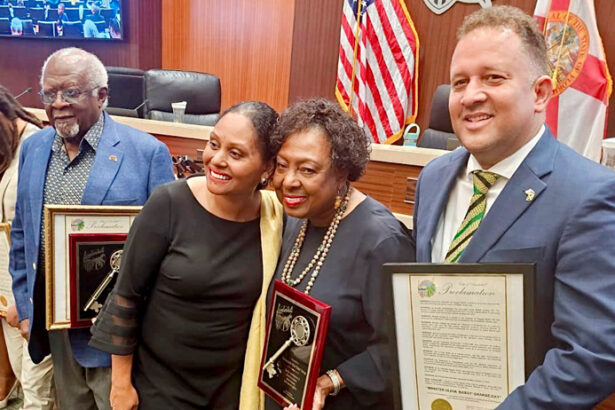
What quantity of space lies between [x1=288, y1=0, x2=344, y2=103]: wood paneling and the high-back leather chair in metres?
0.79

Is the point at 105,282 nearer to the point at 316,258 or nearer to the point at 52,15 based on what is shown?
the point at 316,258

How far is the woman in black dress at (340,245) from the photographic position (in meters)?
1.12

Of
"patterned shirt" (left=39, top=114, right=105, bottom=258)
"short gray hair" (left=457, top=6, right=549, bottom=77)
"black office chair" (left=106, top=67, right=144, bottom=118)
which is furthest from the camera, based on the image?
"black office chair" (left=106, top=67, right=144, bottom=118)

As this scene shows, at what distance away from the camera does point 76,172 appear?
5.43 ft

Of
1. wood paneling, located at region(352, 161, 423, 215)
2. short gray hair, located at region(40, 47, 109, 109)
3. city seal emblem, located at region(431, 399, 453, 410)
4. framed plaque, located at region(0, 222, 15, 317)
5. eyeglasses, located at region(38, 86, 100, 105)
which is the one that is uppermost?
short gray hair, located at region(40, 47, 109, 109)

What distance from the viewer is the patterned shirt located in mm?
1628

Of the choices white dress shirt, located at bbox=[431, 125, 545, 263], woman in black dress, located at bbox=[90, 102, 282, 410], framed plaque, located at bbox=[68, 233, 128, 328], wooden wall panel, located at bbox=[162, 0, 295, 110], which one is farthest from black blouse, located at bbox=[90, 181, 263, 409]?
wooden wall panel, located at bbox=[162, 0, 295, 110]

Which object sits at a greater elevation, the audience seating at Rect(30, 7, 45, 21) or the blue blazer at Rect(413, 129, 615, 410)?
the audience seating at Rect(30, 7, 45, 21)

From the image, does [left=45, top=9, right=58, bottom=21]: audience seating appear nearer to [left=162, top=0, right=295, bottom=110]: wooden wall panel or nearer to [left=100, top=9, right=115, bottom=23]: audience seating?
[left=100, top=9, right=115, bottom=23]: audience seating

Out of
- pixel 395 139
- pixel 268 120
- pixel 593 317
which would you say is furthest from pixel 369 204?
pixel 395 139

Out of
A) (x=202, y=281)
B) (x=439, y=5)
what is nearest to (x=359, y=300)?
(x=202, y=281)

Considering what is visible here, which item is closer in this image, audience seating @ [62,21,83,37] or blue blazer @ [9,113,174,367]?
blue blazer @ [9,113,174,367]

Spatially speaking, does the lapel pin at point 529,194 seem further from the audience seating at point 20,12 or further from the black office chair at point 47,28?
the audience seating at point 20,12

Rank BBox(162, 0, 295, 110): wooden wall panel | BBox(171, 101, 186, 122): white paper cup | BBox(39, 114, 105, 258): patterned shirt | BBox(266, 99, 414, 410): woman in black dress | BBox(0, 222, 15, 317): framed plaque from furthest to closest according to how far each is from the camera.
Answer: BBox(162, 0, 295, 110): wooden wall panel, BBox(171, 101, 186, 122): white paper cup, BBox(0, 222, 15, 317): framed plaque, BBox(39, 114, 105, 258): patterned shirt, BBox(266, 99, 414, 410): woman in black dress
